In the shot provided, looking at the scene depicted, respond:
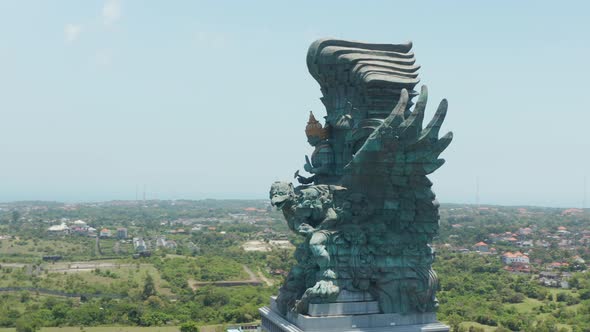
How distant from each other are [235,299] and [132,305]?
682 cm

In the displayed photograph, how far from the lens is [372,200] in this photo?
2114cm

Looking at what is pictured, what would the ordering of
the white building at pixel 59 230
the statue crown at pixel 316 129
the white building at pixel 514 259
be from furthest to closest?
the white building at pixel 59 230
the white building at pixel 514 259
the statue crown at pixel 316 129

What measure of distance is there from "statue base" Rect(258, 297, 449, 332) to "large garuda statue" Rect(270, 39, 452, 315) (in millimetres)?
213

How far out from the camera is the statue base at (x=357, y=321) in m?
19.7

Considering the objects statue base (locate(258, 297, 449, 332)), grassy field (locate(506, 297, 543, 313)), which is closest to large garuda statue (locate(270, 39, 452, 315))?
statue base (locate(258, 297, 449, 332))

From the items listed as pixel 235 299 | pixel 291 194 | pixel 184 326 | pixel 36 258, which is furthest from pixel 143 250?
pixel 291 194

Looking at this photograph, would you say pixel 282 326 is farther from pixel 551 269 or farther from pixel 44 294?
pixel 551 269

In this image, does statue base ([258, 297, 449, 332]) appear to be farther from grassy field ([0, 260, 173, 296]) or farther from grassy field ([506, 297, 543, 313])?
grassy field ([0, 260, 173, 296])

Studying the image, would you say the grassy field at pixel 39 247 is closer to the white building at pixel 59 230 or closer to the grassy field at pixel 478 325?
the white building at pixel 59 230

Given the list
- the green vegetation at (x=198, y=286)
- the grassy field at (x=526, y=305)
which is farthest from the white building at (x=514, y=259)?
the grassy field at (x=526, y=305)

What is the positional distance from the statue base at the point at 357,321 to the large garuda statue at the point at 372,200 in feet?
0.70

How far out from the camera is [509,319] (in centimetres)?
4397

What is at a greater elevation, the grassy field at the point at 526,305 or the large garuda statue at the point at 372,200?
the large garuda statue at the point at 372,200

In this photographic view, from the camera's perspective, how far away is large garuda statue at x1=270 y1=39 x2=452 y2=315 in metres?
20.0
